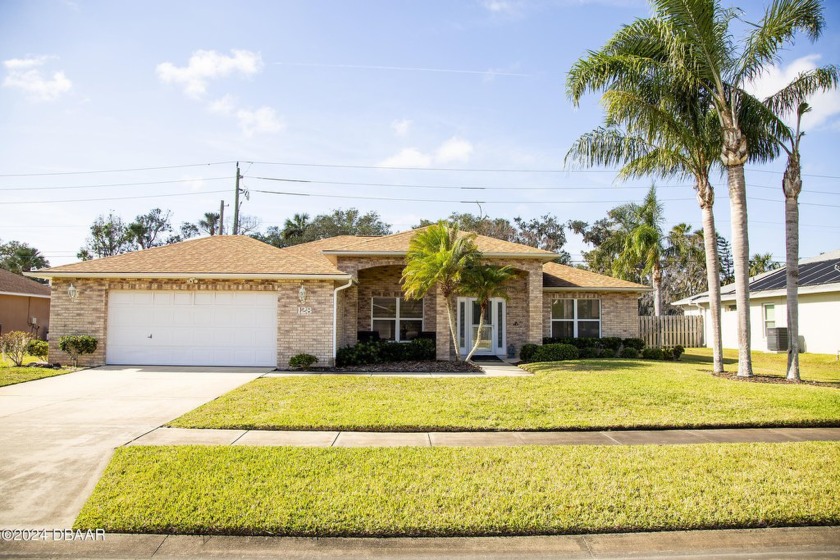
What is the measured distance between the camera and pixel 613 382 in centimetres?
1172

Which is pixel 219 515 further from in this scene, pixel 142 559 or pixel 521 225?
pixel 521 225

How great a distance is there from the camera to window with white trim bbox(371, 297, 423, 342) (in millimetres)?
19328

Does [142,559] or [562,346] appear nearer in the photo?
[142,559]

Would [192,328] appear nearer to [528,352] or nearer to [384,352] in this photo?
[384,352]

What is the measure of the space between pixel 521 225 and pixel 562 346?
32341mm

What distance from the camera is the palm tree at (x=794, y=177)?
1277 centimetres

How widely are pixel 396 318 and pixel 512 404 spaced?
10.4 metres

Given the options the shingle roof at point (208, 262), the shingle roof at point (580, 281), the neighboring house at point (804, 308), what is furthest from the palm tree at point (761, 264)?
the shingle roof at point (208, 262)

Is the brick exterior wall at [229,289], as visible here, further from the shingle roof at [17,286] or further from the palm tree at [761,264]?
the palm tree at [761,264]

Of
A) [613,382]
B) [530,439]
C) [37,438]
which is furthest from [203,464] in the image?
[613,382]

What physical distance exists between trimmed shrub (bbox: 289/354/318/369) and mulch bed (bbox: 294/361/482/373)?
214 mm

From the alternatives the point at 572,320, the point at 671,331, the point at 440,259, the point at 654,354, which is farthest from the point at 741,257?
the point at 671,331

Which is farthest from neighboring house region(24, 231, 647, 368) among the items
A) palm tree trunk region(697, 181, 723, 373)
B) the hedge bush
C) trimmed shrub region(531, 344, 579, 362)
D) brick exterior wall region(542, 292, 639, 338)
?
palm tree trunk region(697, 181, 723, 373)

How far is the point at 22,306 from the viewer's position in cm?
2516
